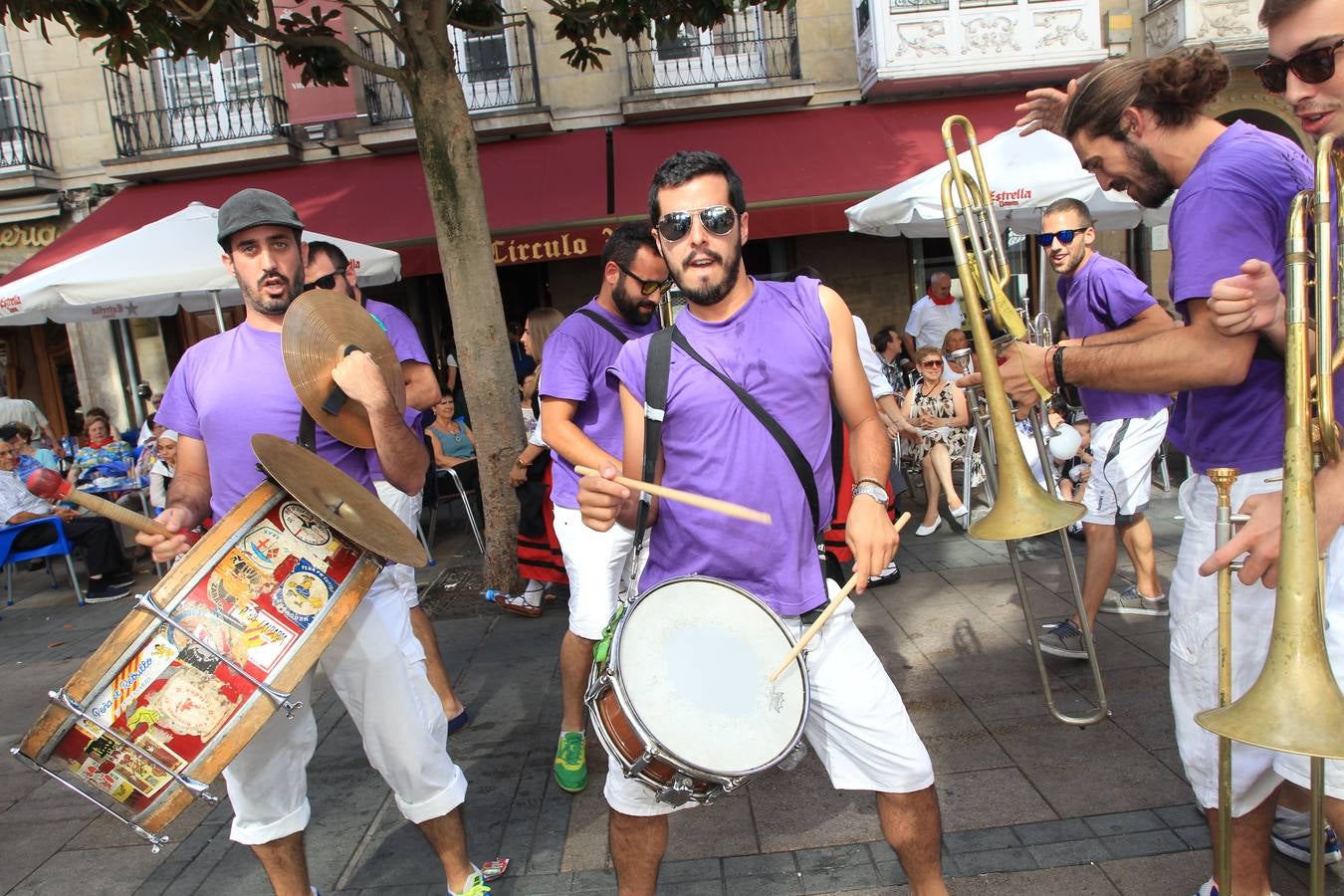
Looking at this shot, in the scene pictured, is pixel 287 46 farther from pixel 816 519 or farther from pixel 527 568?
pixel 816 519

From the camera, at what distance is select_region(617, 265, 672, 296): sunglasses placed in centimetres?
364

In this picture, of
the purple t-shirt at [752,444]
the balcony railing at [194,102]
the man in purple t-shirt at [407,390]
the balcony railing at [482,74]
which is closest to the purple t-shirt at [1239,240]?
the purple t-shirt at [752,444]

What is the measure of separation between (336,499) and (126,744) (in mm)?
724

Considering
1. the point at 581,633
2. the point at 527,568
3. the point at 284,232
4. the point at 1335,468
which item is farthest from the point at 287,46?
the point at 1335,468

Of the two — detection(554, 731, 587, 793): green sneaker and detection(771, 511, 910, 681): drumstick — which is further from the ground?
detection(771, 511, 910, 681): drumstick

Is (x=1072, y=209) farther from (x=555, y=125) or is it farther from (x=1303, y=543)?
(x=555, y=125)

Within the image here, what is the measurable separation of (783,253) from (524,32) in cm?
451

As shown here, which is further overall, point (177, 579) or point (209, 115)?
point (209, 115)

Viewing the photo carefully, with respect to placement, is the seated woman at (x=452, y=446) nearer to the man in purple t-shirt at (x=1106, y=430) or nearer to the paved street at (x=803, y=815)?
the paved street at (x=803, y=815)

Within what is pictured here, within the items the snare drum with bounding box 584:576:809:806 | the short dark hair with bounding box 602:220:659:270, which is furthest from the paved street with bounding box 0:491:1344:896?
the short dark hair with bounding box 602:220:659:270

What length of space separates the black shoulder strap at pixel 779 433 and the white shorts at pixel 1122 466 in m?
2.51

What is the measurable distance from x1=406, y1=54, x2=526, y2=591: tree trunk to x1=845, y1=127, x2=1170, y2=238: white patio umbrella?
317 centimetres

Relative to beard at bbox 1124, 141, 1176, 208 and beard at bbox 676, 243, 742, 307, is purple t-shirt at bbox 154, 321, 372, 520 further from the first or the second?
beard at bbox 1124, 141, 1176, 208

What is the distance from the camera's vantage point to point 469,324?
6.11 meters
